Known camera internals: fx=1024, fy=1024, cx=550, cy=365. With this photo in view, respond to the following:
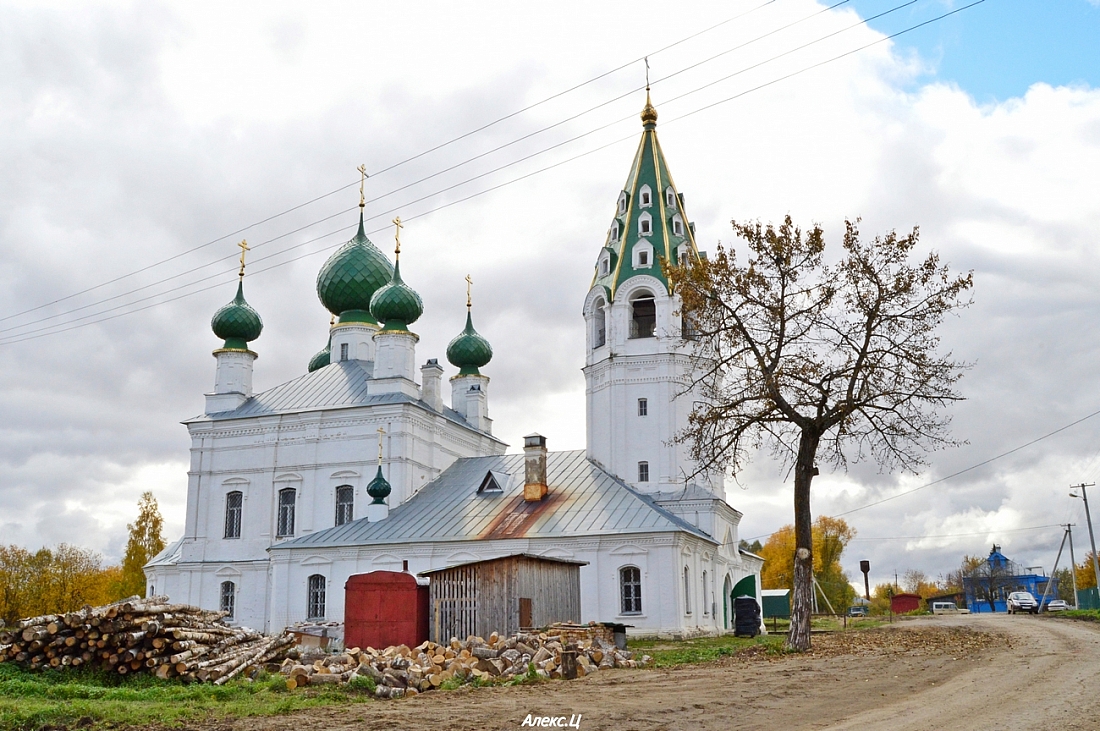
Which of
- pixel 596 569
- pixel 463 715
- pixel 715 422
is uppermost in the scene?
pixel 715 422

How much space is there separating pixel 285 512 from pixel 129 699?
796 inches

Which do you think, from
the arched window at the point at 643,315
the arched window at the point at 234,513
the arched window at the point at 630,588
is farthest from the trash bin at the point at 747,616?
the arched window at the point at 234,513

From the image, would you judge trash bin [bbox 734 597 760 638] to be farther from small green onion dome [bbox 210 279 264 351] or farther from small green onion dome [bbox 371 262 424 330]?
small green onion dome [bbox 210 279 264 351]

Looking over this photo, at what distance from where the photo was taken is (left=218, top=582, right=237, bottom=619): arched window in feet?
105

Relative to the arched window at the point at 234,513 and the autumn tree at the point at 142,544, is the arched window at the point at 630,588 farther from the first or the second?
the autumn tree at the point at 142,544

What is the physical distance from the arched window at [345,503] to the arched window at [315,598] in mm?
2480

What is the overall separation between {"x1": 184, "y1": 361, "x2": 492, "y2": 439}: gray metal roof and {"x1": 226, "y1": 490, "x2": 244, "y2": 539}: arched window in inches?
100.0

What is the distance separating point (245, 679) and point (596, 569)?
1342 centimetres

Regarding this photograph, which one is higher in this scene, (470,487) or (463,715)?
(470,487)

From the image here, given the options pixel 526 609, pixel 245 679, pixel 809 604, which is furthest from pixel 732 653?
pixel 245 679

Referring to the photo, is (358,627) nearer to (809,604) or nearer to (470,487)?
(809,604)

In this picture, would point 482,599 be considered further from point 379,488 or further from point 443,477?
point 443,477

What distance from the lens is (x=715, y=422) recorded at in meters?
20.7

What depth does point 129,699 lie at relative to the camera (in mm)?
12367
